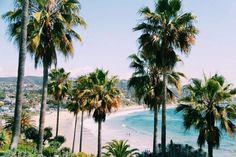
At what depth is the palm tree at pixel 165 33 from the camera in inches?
873

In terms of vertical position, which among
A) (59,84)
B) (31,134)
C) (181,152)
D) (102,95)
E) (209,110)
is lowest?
(31,134)

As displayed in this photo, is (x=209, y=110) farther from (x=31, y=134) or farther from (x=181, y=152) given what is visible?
(x=31, y=134)

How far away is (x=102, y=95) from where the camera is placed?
105ft

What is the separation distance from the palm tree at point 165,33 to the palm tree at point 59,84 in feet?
96.7

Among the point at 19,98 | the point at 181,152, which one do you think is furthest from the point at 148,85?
the point at 19,98

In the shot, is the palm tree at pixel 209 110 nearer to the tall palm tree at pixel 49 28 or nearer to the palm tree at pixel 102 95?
the tall palm tree at pixel 49 28

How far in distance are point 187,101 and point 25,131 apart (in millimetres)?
28824

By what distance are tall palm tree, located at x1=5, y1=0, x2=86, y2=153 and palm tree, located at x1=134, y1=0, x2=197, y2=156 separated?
398 centimetres

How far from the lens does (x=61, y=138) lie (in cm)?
5306

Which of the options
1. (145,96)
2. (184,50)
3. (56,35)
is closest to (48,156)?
(145,96)

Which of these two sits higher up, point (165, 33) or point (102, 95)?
point (165, 33)

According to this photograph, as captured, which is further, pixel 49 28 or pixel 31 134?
pixel 31 134

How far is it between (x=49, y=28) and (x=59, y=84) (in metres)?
30.0

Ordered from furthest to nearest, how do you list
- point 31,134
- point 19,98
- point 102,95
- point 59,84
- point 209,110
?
1. point 59,84
2. point 31,134
3. point 102,95
4. point 209,110
5. point 19,98
